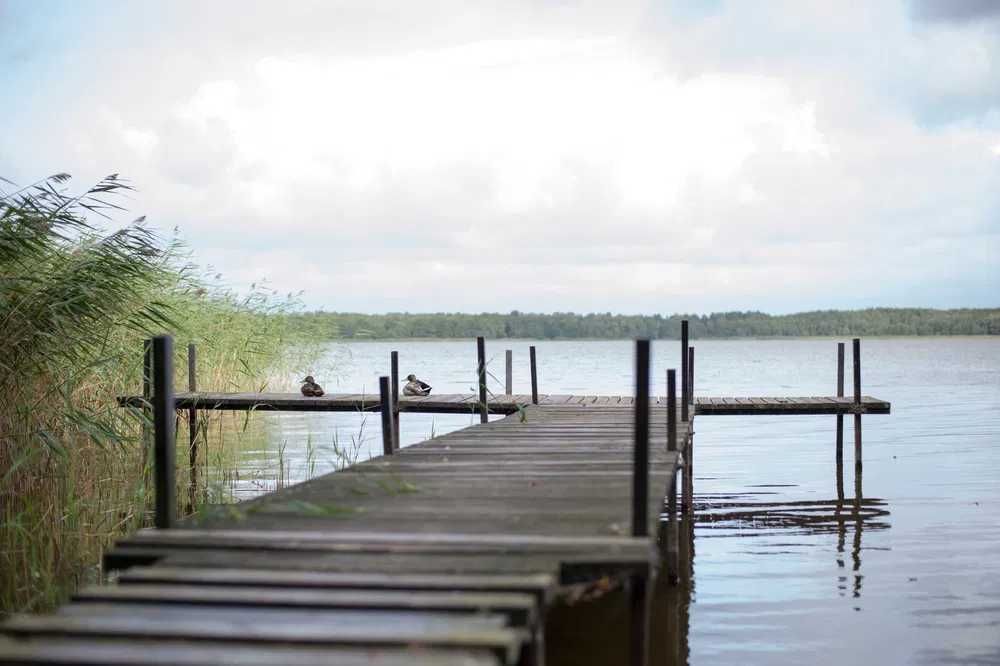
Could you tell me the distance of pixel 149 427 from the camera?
1047 cm

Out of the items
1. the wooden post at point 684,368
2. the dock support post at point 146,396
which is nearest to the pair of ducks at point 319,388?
the dock support post at point 146,396

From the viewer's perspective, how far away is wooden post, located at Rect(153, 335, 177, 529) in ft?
15.3

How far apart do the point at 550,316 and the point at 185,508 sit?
3143 cm

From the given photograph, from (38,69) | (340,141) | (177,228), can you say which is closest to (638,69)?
(340,141)

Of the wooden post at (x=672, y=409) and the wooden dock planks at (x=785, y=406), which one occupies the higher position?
the wooden post at (x=672, y=409)

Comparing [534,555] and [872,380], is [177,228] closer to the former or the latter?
[534,555]

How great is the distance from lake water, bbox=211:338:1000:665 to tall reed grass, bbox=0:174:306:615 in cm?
201

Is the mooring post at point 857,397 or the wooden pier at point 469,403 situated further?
the mooring post at point 857,397

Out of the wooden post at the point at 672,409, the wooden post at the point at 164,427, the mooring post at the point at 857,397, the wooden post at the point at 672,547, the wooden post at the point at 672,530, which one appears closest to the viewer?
the wooden post at the point at 164,427

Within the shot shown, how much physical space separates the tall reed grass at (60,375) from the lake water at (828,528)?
2007mm

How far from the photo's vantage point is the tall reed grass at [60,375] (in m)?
7.83

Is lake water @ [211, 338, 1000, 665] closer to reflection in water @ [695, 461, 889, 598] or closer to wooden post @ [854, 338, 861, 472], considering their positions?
reflection in water @ [695, 461, 889, 598]

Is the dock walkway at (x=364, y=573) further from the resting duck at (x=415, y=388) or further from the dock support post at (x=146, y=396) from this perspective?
the resting duck at (x=415, y=388)

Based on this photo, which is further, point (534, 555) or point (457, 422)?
point (457, 422)
